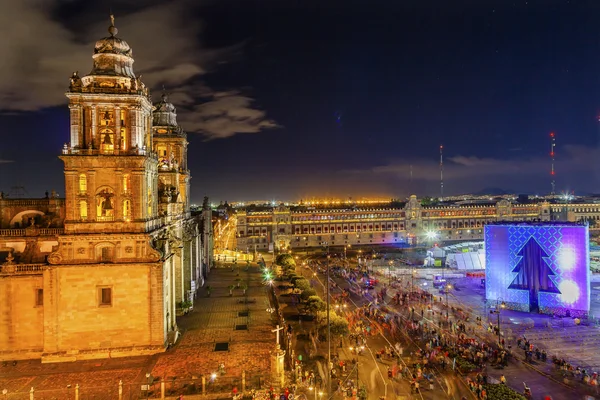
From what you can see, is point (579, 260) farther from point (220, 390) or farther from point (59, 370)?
point (59, 370)

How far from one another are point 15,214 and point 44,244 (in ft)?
21.8

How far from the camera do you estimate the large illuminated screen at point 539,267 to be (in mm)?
51500

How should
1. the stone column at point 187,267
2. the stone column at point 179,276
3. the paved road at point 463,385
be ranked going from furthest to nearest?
the stone column at point 187,267, the stone column at point 179,276, the paved road at point 463,385

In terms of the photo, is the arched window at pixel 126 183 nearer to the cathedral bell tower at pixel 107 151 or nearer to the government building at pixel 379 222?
the cathedral bell tower at pixel 107 151

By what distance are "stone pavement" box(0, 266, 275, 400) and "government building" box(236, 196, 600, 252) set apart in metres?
81.6

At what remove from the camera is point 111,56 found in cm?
3638

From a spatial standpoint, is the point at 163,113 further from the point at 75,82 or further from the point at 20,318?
the point at 20,318

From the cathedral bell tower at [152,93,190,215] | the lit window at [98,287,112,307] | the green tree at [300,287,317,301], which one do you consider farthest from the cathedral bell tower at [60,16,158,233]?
the cathedral bell tower at [152,93,190,215]

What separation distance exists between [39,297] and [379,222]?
116162mm

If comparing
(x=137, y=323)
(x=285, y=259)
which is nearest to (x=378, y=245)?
(x=285, y=259)

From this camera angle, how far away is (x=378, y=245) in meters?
138

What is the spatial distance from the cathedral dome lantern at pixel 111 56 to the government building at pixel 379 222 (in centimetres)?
8918

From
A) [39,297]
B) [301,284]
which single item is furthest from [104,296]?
[301,284]

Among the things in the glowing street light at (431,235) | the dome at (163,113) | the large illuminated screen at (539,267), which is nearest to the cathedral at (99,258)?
the dome at (163,113)
